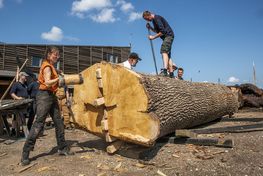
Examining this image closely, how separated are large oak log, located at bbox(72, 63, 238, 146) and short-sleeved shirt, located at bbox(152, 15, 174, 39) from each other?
6.45 feet

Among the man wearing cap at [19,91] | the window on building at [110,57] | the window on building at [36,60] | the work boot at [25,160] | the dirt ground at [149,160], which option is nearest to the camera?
the dirt ground at [149,160]

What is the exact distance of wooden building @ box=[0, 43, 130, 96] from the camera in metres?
22.5

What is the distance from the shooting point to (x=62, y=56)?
2677 centimetres

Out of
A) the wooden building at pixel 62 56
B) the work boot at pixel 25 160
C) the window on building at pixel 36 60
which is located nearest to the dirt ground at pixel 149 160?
the work boot at pixel 25 160

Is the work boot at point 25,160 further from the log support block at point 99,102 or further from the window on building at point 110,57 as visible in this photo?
the window on building at point 110,57

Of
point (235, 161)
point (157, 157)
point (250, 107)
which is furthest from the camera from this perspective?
point (250, 107)

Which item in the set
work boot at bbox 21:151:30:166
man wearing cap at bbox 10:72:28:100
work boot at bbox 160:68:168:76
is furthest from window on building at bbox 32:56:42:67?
work boot at bbox 21:151:30:166

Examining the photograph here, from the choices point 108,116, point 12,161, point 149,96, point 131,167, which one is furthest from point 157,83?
point 12,161

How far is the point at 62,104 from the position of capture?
9156mm

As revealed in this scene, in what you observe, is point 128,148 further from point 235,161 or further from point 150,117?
point 235,161

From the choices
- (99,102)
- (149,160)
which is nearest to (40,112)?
(99,102)

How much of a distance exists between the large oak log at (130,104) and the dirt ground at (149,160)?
339 mm

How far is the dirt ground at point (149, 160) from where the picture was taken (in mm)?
3820

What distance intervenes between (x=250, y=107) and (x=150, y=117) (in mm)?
9227
